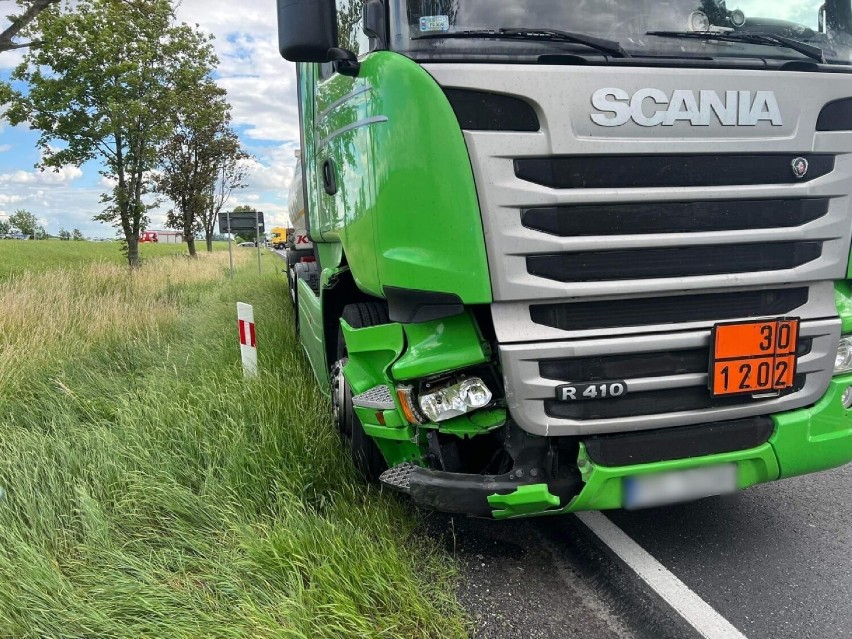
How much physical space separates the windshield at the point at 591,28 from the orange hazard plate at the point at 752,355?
115cm

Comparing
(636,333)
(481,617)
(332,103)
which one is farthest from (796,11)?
(481,617)

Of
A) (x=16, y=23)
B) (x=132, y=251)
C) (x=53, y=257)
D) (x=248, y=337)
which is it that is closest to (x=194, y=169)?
(x=53, y=257)

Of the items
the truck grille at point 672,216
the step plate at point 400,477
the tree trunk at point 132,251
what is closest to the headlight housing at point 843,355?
the truck grille at point 672,216

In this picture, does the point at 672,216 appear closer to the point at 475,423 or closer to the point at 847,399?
the point at 475,423

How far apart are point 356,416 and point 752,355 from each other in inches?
73.2

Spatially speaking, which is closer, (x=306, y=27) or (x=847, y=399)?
(x=306, y=27)

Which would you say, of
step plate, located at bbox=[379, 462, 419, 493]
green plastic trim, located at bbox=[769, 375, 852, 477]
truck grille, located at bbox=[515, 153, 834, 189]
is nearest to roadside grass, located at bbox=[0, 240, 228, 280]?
step plate, located at bbox=[379, 462, 419, 493]

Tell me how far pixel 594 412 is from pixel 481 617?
37.1 inches

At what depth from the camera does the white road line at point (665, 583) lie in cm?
233

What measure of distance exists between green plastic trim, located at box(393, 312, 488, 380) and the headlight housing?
1622 millimetres

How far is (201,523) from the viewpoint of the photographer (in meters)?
2.99

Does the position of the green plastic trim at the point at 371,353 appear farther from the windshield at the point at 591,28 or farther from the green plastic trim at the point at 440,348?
the windshield at the point at 591,28

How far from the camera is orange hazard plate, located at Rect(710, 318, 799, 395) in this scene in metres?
2.40

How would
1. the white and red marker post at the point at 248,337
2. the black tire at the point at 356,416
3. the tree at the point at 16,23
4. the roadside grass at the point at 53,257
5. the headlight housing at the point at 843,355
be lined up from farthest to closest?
the roadside grass at the point at 53,257 < the tree at the point at 16,23 < the white and red marker post at the point at 248,337 < the black tire at the point at 356,416 < the headlight housing at the point at 843,355
